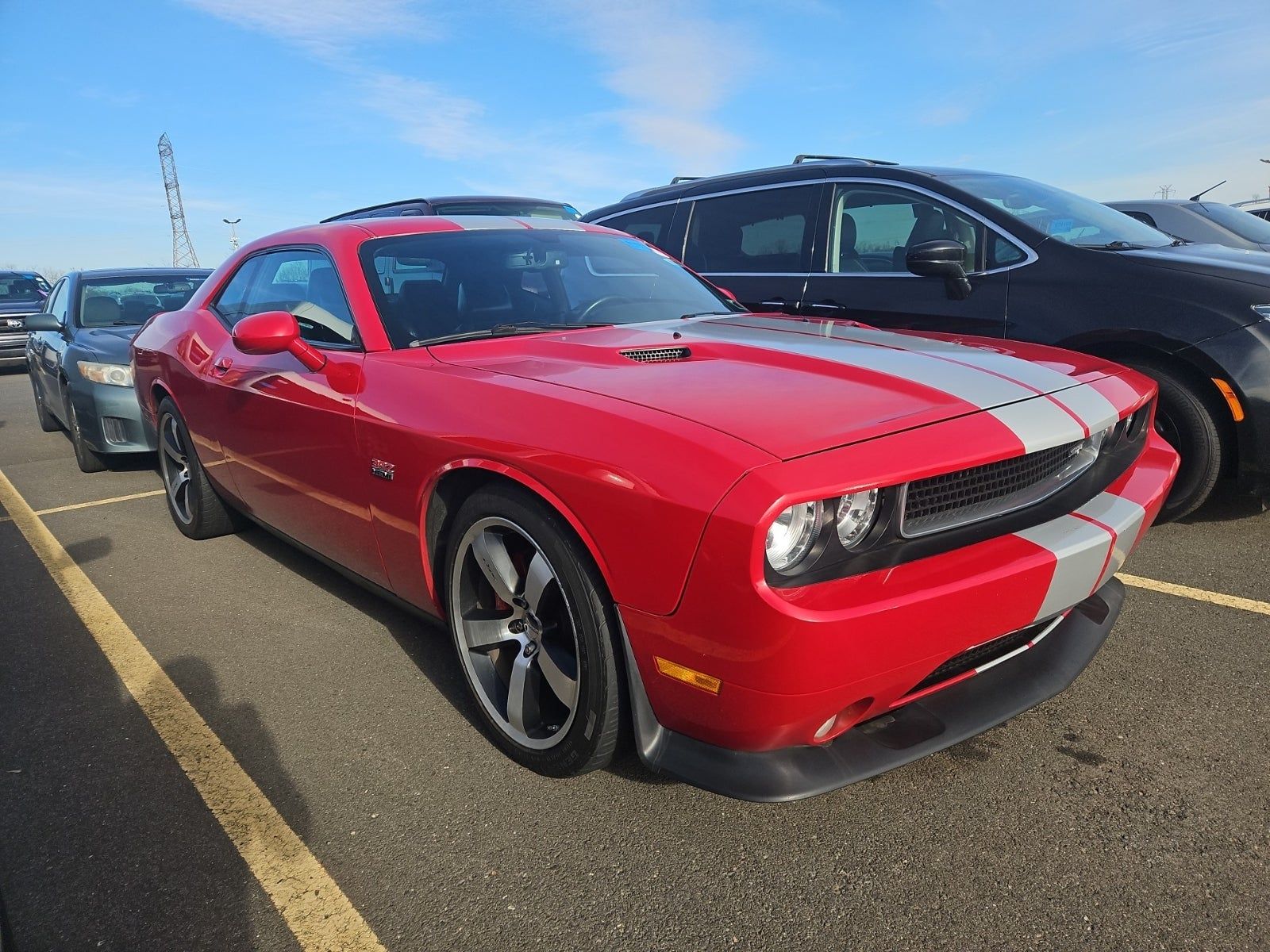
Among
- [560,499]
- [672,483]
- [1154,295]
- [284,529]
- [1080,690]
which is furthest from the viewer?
[1154,295]

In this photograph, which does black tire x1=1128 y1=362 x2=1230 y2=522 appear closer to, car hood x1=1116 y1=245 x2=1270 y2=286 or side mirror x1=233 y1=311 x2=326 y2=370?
car hood x1=1116 y1=245 x2=1270 y2=286

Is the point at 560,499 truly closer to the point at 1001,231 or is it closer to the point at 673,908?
the point at 673,908

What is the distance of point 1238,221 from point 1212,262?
461 cm

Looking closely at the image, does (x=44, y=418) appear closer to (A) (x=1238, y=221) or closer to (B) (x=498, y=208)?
(B) (x=498, y=208)

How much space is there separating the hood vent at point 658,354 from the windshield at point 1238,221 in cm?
682

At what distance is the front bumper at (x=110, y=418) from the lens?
5.61m

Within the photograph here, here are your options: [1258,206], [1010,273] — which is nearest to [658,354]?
[1010,273]

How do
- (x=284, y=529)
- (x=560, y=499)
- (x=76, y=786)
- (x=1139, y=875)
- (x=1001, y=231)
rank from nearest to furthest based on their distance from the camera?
(x=1139, y=875), (x=560, y=499), (x=76, y=786), (x=284, y=529), (x=1001, y=231)

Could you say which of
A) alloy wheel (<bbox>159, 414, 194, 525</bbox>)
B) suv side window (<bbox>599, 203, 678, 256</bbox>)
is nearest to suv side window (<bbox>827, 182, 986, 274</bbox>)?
suv side window (<bbox>599, 203, 678, 256</bbox>)

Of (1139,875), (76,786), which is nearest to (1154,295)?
(1139,875)

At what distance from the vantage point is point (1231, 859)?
1812mm

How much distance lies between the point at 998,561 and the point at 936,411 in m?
0.34

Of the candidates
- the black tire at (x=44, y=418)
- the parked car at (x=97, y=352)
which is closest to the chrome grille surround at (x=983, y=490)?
the parked car at (x=97, y=352)

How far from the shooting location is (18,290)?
15.3 metres
